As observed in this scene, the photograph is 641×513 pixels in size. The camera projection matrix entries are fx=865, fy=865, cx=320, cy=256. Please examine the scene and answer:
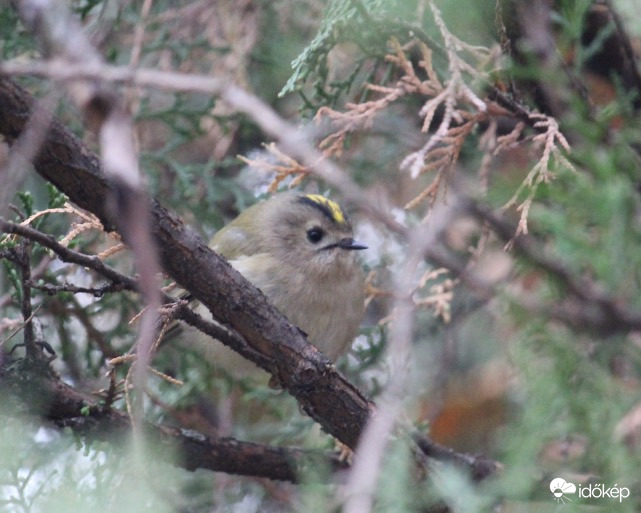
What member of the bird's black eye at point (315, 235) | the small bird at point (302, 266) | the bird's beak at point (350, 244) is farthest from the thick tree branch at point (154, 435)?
the bird's black eye at point (315, 235)

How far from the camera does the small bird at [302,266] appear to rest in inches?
125

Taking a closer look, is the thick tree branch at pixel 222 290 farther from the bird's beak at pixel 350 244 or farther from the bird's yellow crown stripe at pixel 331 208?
the bird's yellow crown stripe at pixel 331 208

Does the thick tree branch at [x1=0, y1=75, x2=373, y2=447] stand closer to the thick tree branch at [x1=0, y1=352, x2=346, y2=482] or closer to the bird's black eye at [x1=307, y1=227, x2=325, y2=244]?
the thick tree branch at [x1=0, y1=352, x2=346, y2=482]

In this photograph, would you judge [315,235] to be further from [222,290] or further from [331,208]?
[222,290]

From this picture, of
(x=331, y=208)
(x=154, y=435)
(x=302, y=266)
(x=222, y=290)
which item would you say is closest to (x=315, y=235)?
(x=331, y=208)

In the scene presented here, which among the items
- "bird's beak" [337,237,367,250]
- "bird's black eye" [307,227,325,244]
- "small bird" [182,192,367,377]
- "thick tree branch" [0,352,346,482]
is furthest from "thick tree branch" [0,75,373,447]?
"bird's black eye" [307,227,325,244]

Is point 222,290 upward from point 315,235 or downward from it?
upward

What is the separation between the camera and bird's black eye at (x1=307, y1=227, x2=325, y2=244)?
3479 mm

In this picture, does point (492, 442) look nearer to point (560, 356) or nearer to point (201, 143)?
point (201, 143)

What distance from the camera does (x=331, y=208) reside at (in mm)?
3477

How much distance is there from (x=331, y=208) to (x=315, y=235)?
13cm

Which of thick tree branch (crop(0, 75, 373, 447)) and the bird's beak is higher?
thick tree branch (crop(0, 75, 373, 447))

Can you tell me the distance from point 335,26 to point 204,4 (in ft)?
5.19

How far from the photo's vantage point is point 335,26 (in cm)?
231
